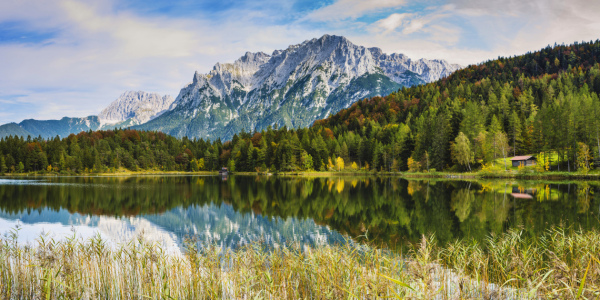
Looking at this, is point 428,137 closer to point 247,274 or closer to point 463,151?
point 463,151

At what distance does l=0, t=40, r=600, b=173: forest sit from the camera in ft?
274

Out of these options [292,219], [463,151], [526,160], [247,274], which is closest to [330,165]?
[463,151]

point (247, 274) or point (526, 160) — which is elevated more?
point (526, 160)

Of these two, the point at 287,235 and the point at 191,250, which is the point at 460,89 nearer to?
the point at 287,235

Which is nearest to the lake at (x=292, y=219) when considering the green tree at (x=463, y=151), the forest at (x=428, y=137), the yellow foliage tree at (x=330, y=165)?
the green tree at (x=463, y=151)

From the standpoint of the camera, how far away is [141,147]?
574ft

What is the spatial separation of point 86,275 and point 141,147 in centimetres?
17964

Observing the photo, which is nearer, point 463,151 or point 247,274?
point 247,274

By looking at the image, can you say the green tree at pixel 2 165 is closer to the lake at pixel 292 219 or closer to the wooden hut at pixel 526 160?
the lake at pixel 292 219

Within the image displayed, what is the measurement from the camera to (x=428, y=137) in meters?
104

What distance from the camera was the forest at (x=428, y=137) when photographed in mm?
83438

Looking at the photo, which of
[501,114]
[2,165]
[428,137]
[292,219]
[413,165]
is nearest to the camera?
[292,219]

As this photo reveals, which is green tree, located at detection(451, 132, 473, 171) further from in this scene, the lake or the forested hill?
the lake

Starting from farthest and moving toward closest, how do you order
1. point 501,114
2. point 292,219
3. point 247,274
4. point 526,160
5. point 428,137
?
1. point 428,137
2. point 501,114
3. point 526,160
4. point 292,219
5. point 247,274
